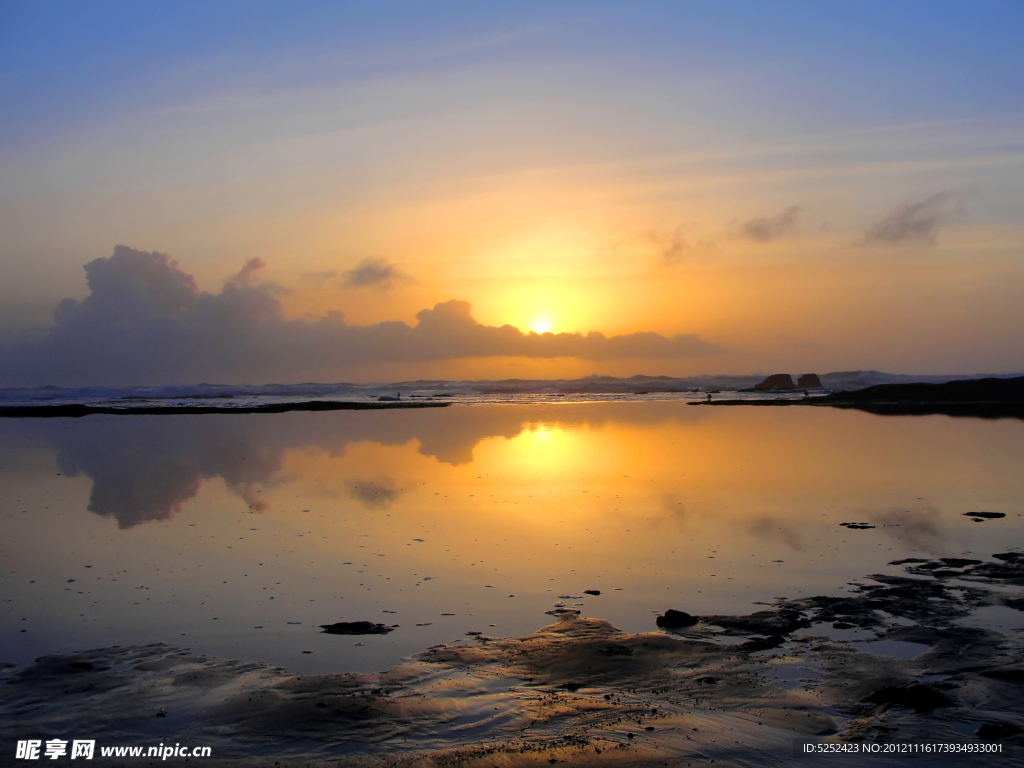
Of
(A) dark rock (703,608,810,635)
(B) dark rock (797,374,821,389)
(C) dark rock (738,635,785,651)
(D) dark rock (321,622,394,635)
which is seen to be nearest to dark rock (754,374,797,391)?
(B) dark rock (797,374,821,389)

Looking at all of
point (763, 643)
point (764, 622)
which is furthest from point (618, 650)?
point (764, 622)

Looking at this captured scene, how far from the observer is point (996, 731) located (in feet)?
19.3

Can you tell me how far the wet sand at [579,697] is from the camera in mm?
5777

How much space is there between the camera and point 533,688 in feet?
22.2

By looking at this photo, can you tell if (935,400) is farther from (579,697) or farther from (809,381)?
(579,697)

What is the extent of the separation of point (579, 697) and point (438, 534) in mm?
5928

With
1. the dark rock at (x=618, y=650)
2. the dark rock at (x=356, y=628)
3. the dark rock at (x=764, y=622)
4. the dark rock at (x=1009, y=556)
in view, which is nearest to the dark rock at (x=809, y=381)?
the dark rock at (x=1009, y=556)

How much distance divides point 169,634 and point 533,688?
12.8 ft

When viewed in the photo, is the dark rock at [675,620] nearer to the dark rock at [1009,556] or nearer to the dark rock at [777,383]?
the dark rock at [1009,556]

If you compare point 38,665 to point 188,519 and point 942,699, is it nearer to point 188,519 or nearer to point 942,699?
point 188,519

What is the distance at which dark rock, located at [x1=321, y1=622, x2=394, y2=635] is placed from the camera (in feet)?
26.5

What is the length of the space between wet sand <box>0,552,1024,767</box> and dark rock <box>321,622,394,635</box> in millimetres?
912

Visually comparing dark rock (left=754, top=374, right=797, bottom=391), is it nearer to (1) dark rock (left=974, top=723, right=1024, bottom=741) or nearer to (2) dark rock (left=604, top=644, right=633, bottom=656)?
(2) dark rock (left=604, top=644, right=633, bottom=656)

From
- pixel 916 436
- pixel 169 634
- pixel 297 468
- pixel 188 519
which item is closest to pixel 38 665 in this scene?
pixel 169 634
